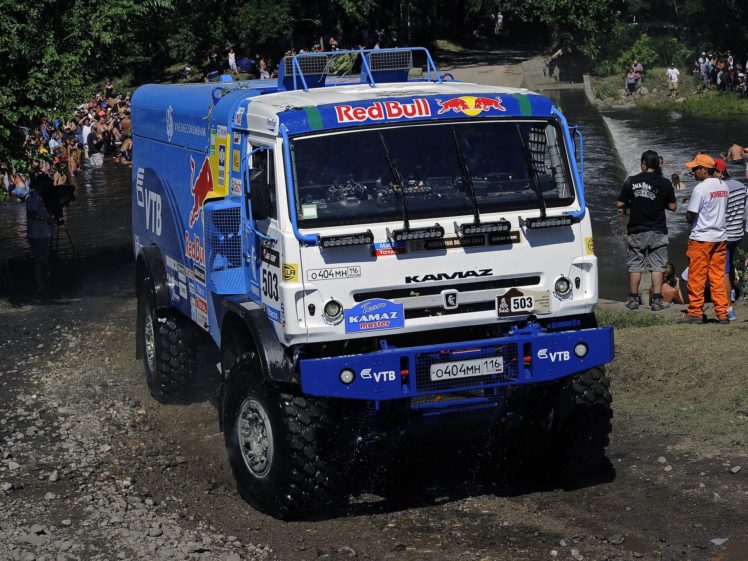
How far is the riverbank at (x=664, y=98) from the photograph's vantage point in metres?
39.8

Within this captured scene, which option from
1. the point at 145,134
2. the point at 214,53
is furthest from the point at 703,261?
the point at 214,53

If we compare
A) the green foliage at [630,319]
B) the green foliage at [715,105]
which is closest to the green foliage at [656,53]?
the green foliage at [715,105]

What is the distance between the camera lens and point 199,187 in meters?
10.2

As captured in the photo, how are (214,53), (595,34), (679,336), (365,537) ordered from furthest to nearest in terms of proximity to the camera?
(214,53) < (595,34) < (679,336) < (365,537)

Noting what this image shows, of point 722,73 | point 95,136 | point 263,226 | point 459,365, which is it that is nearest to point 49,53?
point 263,226

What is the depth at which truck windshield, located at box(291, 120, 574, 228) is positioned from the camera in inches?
316

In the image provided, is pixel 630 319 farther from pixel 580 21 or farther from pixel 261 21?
pixel 261 21

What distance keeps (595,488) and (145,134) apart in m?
6.32

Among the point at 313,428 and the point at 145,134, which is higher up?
the point at 145,134

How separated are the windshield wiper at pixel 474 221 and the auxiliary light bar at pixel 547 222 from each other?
6.2 inches

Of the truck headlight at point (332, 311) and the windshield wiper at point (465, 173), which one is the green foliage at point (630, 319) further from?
the truck headlight at point (332, 311)

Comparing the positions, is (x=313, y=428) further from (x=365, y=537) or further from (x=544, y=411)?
(x=544, y=411)

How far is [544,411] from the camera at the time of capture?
8.77m

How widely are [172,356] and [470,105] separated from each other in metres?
4.59
